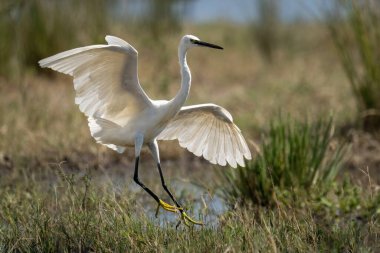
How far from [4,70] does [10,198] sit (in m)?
5.44

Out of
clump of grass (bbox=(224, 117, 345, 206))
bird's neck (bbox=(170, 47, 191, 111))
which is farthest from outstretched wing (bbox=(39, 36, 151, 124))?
clump of grass (bbox=(224, 117, 345, 206))

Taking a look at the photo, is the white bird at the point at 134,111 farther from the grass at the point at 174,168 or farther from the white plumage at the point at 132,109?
the grass at the point at 174,168

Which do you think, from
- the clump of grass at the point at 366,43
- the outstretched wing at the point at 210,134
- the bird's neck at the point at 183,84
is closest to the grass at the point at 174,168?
the outstretched wing at the point at 210,134

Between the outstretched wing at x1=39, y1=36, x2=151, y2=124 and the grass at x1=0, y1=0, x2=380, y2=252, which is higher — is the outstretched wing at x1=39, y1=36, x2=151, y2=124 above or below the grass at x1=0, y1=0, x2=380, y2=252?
above

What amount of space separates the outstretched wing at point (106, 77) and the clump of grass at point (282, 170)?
3.32 ft

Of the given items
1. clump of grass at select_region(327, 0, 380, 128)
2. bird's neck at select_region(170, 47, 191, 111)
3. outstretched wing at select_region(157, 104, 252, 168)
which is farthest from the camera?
clump of grass at select_region(327, 0, 380, 128)

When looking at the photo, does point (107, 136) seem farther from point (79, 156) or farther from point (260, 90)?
point (260, 90)

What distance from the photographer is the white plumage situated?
4.46 m

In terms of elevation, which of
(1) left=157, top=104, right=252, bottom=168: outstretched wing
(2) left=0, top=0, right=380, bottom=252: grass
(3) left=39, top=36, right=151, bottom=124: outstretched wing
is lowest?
(2) left=0, top=0, right=380, bottom=252: grass

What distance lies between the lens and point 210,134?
5.38m

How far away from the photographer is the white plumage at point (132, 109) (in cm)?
446

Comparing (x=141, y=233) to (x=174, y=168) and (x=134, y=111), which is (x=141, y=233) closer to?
(x=134, y=111)

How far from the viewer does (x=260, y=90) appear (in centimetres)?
1109

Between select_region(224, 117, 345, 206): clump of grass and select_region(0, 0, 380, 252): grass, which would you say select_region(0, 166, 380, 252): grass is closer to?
select_region(0, 0, 380, 252): grass
